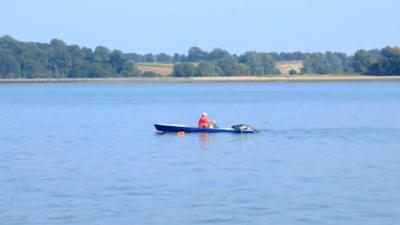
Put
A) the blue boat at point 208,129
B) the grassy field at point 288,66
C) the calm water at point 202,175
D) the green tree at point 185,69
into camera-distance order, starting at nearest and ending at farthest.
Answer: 1. the calm water at point 202,175
2. the blue boat at point 208,129
3. the green tree at point 185,69
4. the grassy field at point 288,66

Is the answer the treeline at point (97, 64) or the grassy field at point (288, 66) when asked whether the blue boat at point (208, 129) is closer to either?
the treeline at point (97, 64)

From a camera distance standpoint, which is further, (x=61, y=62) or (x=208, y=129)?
(x=61, y=62)

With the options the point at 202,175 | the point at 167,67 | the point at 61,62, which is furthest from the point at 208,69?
the point at 202,175

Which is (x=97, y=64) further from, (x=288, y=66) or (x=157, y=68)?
(x=288, y=66)

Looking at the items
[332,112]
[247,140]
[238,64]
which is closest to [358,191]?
Result: [247,140]

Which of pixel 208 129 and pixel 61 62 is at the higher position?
pixel 208 129

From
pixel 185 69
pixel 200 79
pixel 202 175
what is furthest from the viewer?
pixel 200 79

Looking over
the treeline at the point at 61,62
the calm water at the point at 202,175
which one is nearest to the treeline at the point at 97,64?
the treeline at the point at 61,62

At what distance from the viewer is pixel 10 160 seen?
3309cm

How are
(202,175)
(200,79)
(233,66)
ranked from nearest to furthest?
(202,175) → (233,66) → (200,79)

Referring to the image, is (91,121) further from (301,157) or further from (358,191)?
(358,191)

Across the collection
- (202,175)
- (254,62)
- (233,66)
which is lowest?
(233,66)

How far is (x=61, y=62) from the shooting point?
18200 centimetres

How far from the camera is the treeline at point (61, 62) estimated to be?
177625 mm
